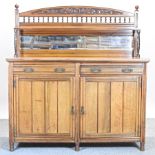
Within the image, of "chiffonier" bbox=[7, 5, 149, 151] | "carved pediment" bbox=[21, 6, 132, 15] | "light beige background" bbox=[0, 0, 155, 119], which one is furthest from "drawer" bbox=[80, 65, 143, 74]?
"light beige background" bbox=[0, 0, 155, 119]

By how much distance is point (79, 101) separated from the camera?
128 inches

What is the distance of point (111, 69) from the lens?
10.5ft

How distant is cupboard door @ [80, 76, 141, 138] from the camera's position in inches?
127

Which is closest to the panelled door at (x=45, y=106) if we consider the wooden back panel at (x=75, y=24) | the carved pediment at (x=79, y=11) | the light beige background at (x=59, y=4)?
the wooden back panel at (x=75, y=24)

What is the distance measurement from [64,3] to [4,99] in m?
1.44

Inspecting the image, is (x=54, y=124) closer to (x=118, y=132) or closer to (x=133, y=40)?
(x=118, y=132)

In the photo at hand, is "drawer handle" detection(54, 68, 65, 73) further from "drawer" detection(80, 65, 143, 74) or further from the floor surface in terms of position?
the floor surface

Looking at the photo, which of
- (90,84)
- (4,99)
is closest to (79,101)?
(90,84)

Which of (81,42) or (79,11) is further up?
(79,11)

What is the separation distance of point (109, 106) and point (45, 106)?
0.61m

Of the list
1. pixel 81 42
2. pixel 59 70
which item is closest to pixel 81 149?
pixel 59 70

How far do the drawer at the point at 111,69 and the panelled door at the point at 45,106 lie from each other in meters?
0.17

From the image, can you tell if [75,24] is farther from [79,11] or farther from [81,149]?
[81,149]

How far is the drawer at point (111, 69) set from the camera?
3207mm
